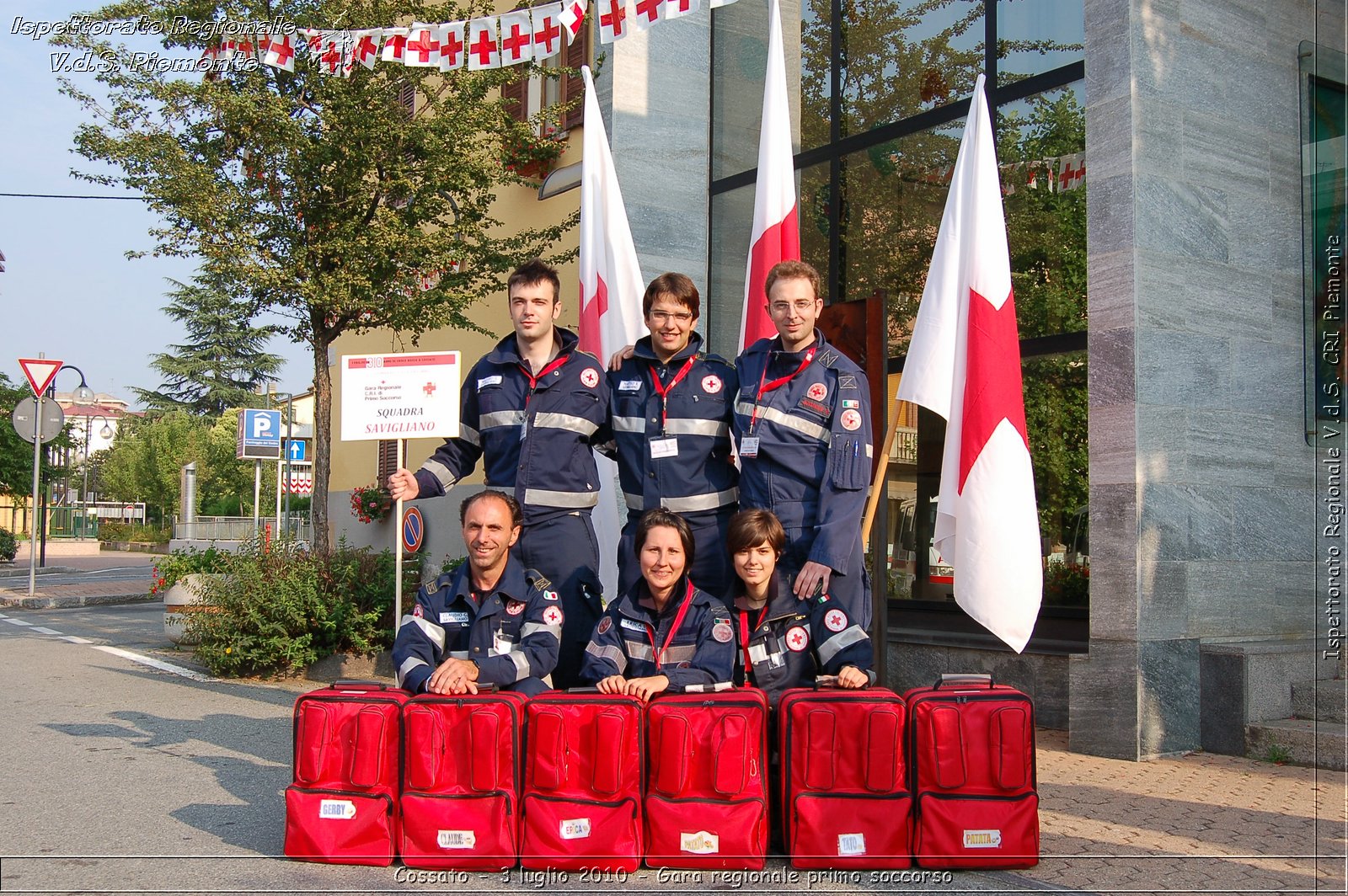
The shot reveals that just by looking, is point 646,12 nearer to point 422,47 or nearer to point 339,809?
point 422,47

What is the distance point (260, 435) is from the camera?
21.9m

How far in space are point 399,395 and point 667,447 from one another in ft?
8.78

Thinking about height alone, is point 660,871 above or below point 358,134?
below

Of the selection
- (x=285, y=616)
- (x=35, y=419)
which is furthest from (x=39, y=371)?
(x=285, y=616)

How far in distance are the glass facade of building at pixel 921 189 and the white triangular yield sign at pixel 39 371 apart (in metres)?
13.6

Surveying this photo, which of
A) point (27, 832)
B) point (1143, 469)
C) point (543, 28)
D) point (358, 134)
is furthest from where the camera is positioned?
point (358, 134)

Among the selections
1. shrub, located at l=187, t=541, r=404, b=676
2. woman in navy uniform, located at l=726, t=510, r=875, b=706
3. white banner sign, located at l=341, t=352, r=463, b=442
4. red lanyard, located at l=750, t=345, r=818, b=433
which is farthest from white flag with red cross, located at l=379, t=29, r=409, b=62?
woman in navy uniform, located at l=726, t=510, r=875, b=706

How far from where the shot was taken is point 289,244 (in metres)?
11.2

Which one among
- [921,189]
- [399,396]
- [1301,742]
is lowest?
[1301,742]

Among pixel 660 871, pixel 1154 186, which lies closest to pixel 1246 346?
pixel 1154 186

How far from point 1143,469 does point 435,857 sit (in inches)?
182

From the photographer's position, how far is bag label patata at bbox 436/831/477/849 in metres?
4.38

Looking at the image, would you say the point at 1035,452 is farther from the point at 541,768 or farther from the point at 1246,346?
the point at 541,768

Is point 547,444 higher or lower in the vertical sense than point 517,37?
lower
